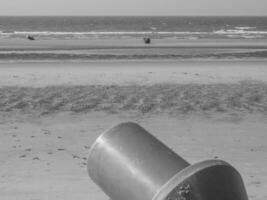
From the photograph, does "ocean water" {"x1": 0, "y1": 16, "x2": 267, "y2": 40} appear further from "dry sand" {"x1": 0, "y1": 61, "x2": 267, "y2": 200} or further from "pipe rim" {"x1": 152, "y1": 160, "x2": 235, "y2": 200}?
"pipe rim" {"x1": 152, "y1": 160, "x2": 235, "y2": 200}

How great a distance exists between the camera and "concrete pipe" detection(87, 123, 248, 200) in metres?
2.55

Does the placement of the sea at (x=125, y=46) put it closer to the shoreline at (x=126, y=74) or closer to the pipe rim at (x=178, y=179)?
the shoreline at (x=126, y=74)

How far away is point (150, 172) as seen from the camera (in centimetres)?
294

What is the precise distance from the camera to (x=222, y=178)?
2.67 metres

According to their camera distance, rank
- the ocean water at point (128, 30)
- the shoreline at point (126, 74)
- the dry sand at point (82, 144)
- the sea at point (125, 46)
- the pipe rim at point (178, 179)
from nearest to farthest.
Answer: the pipe rim at point (178, 179)
the dry sand at point (82, 144)
the shoreline at point (126, 74)
the sea at point (125, 46)
the ocean water at point (128, 30)

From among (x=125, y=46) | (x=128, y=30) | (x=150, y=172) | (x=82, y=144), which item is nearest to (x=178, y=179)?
(x=150, y=172)

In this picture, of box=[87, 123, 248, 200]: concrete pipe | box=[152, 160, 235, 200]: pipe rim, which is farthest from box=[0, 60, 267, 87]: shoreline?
box=[152, 160, 235, 200]: pipe rim

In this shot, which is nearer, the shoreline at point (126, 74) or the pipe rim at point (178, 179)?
the pipe rim at point (178, 179)

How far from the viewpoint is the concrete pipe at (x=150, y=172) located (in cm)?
255

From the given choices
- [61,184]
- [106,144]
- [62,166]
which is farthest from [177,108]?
[106,144]

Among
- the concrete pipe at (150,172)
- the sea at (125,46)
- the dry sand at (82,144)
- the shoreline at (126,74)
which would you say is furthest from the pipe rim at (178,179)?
the sea at (125,46)

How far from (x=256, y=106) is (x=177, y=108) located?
1.50 meters

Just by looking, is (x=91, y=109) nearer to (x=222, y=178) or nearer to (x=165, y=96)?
(x=165, y=96)

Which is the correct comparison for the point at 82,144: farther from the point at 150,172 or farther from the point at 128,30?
the point at 128,30
